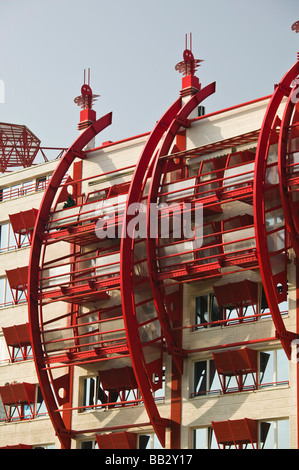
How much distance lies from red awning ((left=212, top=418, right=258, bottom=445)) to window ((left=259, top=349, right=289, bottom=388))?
2.02 metres

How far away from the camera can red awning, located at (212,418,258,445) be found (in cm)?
4744

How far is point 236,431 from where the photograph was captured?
47.7 meters

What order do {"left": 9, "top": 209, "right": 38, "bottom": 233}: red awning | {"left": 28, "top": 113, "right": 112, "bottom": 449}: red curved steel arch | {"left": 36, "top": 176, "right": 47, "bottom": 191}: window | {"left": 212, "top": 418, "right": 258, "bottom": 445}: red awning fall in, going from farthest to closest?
{"left": 36, "top": 176, "right": 47, "bottom": 191}: window, {"left": 9, "top": 209, "right": 38, "bottom": 233}: red awning, {"left": 28, "top": 113, "right": 112, "bottom": 449}: red curved steel arch, {"left": 212, "top": 418, "right": 258, "bottom": 445}: red awning

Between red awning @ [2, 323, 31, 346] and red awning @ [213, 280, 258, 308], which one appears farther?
red awning @ [2, 323, 31, 346]

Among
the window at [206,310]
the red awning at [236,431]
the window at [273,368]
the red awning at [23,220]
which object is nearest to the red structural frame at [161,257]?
the red awning at [236,431]

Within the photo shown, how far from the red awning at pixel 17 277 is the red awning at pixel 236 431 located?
651 inches

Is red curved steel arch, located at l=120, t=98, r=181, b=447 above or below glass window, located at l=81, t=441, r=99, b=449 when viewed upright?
above

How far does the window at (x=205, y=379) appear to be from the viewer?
50559 millimetres

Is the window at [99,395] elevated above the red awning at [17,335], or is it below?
below

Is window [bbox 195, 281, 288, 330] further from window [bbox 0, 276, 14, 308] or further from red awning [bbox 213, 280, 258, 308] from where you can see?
window [bbox 0, 276, 14, 308]

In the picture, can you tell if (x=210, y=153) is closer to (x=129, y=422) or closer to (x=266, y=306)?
(x=266, y=306)

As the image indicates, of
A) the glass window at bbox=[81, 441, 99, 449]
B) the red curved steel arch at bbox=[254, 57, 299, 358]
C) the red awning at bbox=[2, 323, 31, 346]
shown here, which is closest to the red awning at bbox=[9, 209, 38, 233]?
the red awning at bbox=[2, 323, 31, 346]

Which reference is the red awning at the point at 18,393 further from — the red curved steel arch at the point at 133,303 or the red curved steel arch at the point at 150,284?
the red curved steel arch at the point at 133,303
